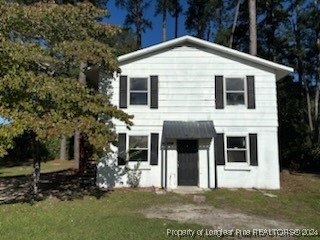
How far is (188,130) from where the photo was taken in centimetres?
1273

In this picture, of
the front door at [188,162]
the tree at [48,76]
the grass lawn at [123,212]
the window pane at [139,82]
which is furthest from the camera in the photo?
the window pane at [139,82]

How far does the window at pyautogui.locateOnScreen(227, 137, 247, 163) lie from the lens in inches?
521

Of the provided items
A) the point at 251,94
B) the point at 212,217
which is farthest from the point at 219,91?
the point at 212,217

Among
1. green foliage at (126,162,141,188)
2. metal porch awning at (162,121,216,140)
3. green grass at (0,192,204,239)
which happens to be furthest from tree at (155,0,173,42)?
green grass at (0,192,204,239)

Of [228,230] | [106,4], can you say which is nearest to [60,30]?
[228,230]

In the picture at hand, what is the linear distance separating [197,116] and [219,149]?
1684 millimetres

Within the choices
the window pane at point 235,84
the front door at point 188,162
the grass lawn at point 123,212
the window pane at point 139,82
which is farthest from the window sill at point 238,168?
the window pane at point 139,82

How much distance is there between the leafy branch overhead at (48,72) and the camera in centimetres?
897

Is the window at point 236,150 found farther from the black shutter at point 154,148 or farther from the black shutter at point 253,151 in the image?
the black shutter at point 154,148

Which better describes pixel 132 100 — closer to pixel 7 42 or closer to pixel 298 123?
pixel 7 42

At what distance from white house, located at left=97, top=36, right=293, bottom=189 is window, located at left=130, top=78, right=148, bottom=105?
44 mm

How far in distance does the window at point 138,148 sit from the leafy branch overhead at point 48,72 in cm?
202

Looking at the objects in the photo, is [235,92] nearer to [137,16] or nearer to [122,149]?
[122,149]

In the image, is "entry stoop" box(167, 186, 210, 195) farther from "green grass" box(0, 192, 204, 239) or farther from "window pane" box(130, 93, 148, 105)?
"window pane" box(130, 93, 148, 105)
